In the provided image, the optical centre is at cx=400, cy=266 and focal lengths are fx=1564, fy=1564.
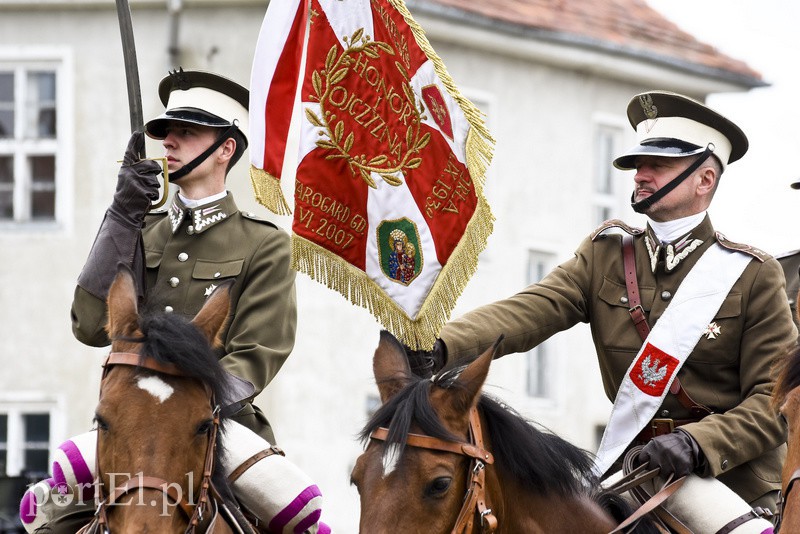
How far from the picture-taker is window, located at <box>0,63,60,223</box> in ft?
68.4

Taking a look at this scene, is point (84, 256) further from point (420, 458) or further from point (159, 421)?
point (420, 458)

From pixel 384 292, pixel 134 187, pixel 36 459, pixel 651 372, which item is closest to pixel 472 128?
pixel 384 292

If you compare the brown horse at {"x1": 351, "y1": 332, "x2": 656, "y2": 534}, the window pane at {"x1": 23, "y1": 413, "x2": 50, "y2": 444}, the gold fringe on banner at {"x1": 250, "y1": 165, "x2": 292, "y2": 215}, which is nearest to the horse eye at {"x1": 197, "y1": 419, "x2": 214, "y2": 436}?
the brown horse at {"x1": 351, "y1": 332, "x2": 656, "y2": 534}

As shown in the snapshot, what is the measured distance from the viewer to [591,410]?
23922mm

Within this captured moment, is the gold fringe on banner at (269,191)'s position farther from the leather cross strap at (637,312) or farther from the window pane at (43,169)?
the window pane at (43,169)

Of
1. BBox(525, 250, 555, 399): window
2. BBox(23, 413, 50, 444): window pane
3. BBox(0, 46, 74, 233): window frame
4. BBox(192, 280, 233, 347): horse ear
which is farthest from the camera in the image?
BBox(525, 250, 555, 399): window

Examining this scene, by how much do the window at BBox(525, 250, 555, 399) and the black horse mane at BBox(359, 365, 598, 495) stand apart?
17318 mm

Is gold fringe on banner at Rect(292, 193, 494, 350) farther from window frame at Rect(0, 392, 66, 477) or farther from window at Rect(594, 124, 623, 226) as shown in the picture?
window at Rect(594, 124, 623, 226)

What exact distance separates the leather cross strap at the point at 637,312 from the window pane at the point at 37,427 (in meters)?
14.3

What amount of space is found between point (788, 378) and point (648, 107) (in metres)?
2.28

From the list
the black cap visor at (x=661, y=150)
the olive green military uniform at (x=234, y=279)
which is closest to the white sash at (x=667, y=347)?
the black cap visor at (x=661, y=150)

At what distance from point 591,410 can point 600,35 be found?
18.6ft

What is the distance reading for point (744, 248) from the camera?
23.4 ft

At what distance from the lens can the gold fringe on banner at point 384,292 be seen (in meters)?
6.82
